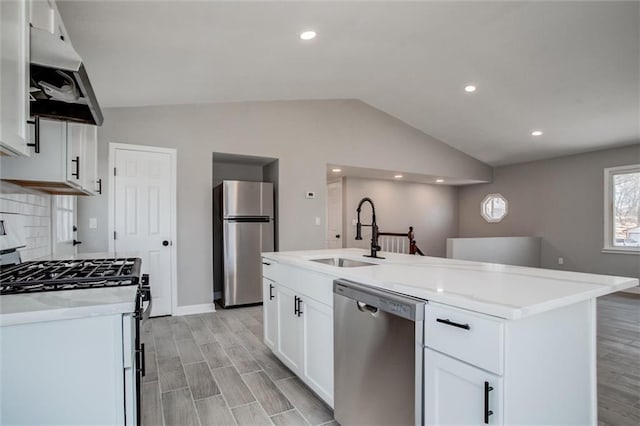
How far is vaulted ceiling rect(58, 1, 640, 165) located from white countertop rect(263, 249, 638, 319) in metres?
1.88

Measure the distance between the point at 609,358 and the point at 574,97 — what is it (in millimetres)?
3179

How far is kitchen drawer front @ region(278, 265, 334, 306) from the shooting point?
1.93m

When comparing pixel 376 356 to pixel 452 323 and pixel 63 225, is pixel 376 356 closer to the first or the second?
pixel 452 323

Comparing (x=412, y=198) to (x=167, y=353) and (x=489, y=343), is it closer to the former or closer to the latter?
(x=167, y=353)

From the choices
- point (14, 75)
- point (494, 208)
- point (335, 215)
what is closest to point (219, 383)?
point (14, 75)

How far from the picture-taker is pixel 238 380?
7.87 ft

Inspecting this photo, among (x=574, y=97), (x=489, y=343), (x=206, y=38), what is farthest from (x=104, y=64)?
(x=574, y=97)

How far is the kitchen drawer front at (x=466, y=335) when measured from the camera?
1.05m

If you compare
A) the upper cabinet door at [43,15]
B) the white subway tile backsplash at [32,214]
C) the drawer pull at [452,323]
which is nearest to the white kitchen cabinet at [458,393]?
the drawer pull at [452,323]

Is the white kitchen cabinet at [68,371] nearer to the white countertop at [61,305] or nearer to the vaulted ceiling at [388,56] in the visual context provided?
the white countertop at [61,305]

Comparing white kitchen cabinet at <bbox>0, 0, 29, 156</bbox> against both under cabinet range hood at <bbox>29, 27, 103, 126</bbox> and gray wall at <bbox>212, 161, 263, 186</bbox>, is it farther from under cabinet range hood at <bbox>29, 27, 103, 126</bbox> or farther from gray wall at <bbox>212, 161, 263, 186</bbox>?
gray wall at <bbox>212, 161, 263, 186</bbox>

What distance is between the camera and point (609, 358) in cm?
282

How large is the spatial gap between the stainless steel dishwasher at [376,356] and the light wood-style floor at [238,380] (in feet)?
1.28

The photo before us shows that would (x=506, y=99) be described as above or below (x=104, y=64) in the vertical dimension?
above
